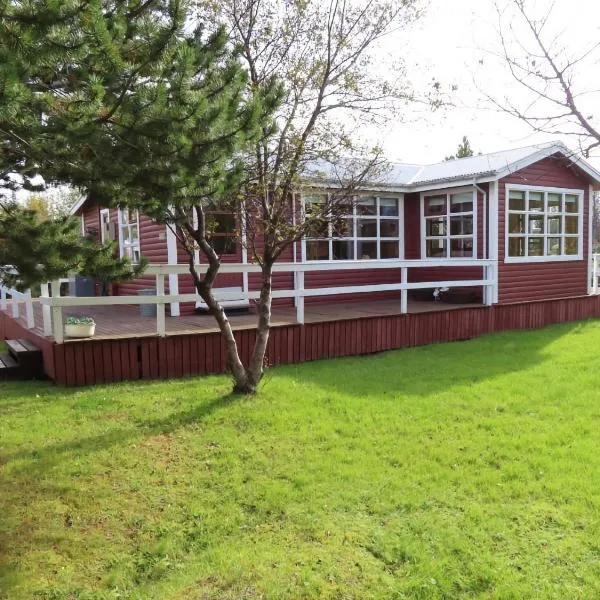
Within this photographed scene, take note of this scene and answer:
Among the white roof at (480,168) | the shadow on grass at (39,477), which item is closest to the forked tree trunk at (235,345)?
the shadow on grass at (39,477)

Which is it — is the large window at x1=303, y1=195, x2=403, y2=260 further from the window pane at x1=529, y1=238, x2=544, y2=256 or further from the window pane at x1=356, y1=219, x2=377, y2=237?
the window pane at x1=529, y1=238, x2=544, y2=256

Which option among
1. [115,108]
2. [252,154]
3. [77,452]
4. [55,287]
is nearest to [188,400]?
[77,452]

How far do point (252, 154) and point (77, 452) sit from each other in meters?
3.03

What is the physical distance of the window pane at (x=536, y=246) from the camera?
11.7m

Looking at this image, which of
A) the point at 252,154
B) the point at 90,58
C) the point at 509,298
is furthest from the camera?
the point at 509,298

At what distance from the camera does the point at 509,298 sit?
1097cm

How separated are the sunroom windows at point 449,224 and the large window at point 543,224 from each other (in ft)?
2.44

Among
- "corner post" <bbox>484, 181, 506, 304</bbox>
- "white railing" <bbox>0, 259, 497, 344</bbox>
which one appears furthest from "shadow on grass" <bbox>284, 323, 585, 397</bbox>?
"corner post" <bbox>484, 181, 506, 304</bbox>

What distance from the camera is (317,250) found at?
11.5 metres

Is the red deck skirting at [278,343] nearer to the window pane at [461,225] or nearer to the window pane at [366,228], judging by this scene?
the window pane at [461,225]

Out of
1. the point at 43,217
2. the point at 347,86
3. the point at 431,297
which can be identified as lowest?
the point at 431,297

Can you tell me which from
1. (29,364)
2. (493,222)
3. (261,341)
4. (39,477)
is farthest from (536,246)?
(39,477)

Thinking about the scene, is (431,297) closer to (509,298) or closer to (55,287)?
(509,298)

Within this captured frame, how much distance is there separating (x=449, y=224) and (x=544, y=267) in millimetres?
2100
